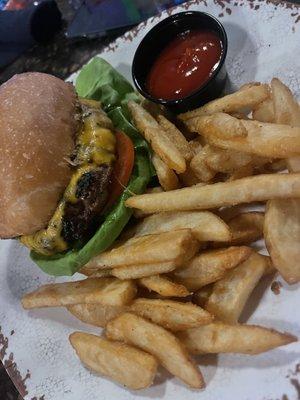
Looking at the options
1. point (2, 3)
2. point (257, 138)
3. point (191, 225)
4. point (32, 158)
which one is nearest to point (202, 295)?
point (191, 225)

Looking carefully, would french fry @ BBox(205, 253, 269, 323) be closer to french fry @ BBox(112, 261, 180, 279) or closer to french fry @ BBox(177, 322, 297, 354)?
french fry @ BBox(177, 322, 297, 354)

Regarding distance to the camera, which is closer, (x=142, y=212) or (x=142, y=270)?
(x=142, y=270)

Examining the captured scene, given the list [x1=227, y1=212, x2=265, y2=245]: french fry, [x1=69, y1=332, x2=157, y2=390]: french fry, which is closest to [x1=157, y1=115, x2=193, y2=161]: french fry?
[x1=227, y1=212, x2=265, y2=245]: french fry

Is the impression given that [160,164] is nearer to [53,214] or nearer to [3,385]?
[53,214]

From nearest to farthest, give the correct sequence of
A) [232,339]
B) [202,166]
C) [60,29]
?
1. [232,339]
2. [202,166]
3. [60,29]

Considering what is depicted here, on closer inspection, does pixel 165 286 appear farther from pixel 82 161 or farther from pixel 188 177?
pixel 82 161

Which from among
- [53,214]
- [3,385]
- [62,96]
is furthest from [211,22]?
[3,385]

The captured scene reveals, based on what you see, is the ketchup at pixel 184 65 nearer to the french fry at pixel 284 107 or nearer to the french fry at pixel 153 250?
the french fry at pixel 284 107
